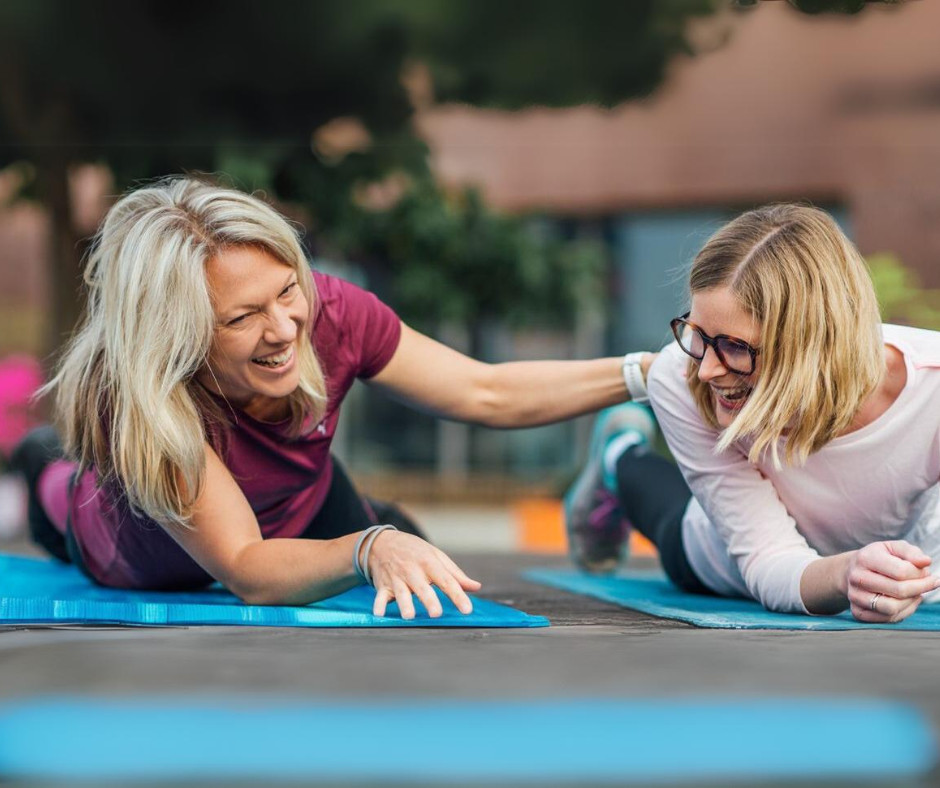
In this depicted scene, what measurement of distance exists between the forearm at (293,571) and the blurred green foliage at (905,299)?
13.6 ft

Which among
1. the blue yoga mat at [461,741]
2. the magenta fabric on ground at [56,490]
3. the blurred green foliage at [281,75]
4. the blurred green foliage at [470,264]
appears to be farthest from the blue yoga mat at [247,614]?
the blurred green foliage at [470,264]

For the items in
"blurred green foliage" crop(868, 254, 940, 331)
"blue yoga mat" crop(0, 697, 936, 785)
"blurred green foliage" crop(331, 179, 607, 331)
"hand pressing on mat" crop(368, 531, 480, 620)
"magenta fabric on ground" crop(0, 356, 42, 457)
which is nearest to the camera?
"blue yoga mat" crop(0, 697, 936, 785)

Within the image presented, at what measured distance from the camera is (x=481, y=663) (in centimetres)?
153

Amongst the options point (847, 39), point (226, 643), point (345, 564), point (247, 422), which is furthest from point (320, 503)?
point (847, 39)

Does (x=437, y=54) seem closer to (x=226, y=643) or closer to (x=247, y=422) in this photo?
(x=247, y=422)

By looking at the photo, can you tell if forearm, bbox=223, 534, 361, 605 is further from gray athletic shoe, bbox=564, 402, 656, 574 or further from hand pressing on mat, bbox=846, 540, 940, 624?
gray athletic shoe, bbox=564, 402, 656, 574

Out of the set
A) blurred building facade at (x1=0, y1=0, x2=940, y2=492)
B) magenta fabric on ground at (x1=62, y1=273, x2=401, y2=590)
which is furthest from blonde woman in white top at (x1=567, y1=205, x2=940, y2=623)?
blurred building facade at (x1=0, y1=0, x2=940, y2=492)

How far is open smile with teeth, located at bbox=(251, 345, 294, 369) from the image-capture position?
7.09 ft

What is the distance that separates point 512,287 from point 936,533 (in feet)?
24.8

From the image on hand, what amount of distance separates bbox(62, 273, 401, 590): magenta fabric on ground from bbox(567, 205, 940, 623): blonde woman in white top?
583 mm

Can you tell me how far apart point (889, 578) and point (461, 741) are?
98cm

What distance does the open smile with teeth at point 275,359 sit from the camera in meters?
2.16

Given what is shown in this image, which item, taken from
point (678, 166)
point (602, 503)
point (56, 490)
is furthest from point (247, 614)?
point (678, 166)

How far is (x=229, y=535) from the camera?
2.11 m
